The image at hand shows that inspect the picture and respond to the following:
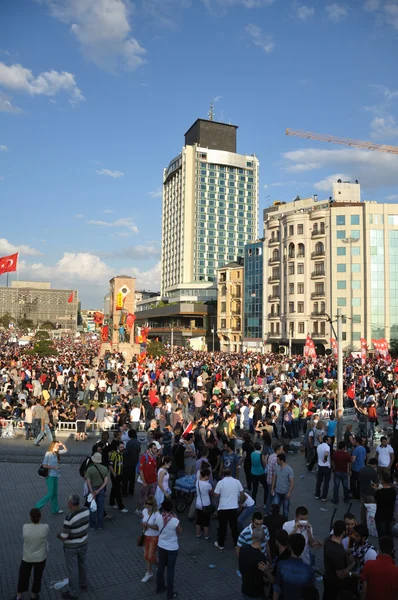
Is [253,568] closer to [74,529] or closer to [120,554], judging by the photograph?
[74,529]

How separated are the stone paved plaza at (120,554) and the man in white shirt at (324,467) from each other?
26cm

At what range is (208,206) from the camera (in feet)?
429

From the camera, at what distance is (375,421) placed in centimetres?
1800

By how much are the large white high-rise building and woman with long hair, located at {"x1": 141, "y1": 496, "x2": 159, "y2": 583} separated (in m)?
118

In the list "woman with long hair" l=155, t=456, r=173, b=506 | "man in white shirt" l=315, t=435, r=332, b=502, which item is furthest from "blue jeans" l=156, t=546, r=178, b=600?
"man in white shirt" l=315, t=435, r=332, b=502

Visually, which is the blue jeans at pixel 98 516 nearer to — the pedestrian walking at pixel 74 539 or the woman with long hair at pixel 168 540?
the pedestrian walking at pixel 74 539

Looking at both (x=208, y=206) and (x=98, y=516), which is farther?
(x=208, y=206)

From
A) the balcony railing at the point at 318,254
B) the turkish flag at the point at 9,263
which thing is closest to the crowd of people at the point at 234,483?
the turkish flag at the point at 9,263

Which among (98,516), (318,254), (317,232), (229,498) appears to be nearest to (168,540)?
(229,498)

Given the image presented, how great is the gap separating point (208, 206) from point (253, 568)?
5050 inches

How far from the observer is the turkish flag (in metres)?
37.1

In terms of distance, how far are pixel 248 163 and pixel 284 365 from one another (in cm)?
10975

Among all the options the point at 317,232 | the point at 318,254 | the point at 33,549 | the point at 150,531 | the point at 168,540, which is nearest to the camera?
the point at 33,549

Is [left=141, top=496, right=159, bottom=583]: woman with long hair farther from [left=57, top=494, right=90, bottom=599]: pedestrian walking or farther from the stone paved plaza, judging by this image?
[left=57, top=494, right=90, bottom=599]: pedestrian walking
